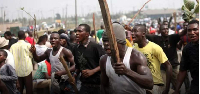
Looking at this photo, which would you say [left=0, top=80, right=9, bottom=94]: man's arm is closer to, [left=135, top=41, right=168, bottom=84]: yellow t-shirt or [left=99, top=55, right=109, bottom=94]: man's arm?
[left=99, top=55, right=109, bottom=94]: man's arm

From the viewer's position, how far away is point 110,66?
9.87ft

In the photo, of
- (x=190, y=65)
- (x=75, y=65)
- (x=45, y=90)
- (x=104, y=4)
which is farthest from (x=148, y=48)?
(x=45, y=90)

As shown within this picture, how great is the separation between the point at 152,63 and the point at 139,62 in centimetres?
172

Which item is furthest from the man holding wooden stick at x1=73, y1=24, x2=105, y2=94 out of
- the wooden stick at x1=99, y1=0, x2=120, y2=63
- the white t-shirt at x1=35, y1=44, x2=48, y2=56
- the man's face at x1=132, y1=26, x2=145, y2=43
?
the white t-shirt at x1=35, y1=44, x2=48, y2=56

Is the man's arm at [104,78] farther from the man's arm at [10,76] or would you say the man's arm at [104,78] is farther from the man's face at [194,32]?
the man's arm at [10,76]

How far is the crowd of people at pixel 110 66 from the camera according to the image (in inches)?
115

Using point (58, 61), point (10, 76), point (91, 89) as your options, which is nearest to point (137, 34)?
point (91, 89)

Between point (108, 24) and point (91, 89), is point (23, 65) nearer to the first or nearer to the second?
point (91, 89)

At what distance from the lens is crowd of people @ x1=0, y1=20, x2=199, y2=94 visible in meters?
2.91

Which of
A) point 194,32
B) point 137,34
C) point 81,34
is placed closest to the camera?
point 194,32

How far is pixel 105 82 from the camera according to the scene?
335 centimetres

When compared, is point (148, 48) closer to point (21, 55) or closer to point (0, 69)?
point (0, 69)

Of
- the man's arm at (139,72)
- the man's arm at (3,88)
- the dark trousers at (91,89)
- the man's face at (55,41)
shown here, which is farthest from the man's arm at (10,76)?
the man's arm at (139,72)

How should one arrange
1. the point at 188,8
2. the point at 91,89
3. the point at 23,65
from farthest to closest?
1. the point at 23,65
2. the point at 91,89
3. the point at 188,8
